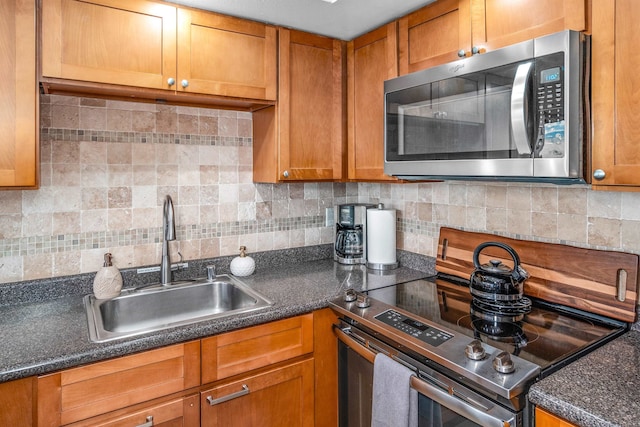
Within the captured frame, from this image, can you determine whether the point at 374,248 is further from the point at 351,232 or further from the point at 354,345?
the point at 354,345

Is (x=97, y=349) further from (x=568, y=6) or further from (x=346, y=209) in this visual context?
(x=568, y=6)

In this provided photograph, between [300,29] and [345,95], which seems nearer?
[300,29]

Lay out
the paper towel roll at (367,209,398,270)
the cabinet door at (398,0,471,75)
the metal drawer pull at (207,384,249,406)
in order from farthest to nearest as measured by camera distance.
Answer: the paper towel roll at (367,209,398,270) < the cabinet door at (398,0,471,75) < the metal drawer pull at (207,384,249,406)

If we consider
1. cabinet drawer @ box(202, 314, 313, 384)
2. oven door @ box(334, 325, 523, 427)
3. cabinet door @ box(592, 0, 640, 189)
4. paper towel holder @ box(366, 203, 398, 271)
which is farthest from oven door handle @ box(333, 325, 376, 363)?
cabinet door @ box(592, 0, 640, 189)

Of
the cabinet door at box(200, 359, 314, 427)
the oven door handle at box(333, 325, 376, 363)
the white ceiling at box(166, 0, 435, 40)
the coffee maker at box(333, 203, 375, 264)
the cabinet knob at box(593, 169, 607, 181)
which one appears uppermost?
the white ceiling at box(166, 0, 435, 40)

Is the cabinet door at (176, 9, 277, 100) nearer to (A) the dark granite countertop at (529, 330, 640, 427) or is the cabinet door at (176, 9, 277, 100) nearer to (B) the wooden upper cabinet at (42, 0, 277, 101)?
(B) the wooden upper cabinet at (42, 0, 277, 101)

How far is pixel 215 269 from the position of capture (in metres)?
2.06

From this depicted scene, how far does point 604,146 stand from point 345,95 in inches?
49.4

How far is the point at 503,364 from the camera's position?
3.60 ft

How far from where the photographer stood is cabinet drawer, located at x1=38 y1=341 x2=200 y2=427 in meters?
1.19

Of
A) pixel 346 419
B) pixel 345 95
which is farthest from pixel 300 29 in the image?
pixel 346 419

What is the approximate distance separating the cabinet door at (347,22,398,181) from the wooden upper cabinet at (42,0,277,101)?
423 mm

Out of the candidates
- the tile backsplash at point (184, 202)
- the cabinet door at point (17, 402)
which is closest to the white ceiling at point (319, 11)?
the tile backsplash at point (184, 202)

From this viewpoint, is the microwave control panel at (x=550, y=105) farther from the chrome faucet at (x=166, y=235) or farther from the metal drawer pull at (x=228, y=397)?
the chrome faucet at (x=166, y=235)
